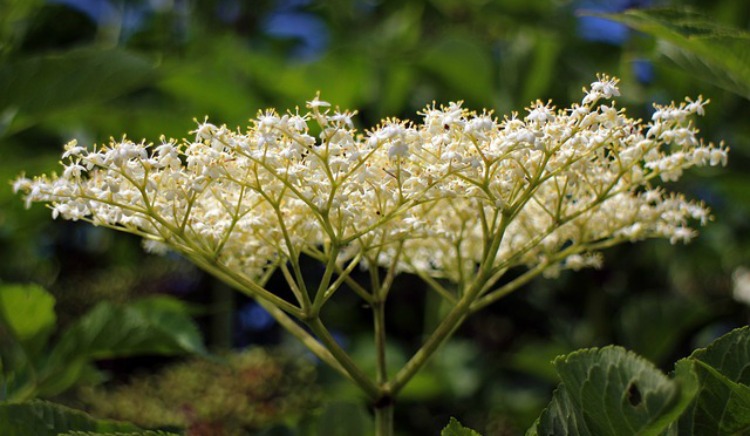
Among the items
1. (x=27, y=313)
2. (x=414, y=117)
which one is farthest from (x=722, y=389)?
(x=414, y=117)

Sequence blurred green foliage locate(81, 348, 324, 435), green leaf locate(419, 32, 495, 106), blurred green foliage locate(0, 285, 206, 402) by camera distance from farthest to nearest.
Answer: green leaf locate(419, 32, 495, 106) → blurred green foliage locate(81, 348, 324, 435) → blurred green foliage locate(0, 285, 206, 402)

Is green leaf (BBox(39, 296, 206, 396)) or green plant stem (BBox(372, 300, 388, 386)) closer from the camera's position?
green plant stem (BBox(372, 300, 388, 386))

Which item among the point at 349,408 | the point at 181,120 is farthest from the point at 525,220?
the point at 181,120

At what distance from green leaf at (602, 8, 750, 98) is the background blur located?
1355mm

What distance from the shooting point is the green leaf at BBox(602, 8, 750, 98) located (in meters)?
1.47

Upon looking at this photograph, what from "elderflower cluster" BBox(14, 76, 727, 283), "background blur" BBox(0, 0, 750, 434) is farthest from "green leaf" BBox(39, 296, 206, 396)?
"background blur" BBox(0, 0, 750, 434)

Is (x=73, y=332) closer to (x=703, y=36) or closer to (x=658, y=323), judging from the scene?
(x=703, y=36)

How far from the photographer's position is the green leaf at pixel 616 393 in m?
1.04

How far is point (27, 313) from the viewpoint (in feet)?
6.59

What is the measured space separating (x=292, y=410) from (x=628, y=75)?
6.41ft

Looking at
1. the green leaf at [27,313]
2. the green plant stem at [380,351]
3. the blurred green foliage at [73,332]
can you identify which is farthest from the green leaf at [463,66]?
the green plant stem at [380,351]

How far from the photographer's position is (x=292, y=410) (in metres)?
2.67

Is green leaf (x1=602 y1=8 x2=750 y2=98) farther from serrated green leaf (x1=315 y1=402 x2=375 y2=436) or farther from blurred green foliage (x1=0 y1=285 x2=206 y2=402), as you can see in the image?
blurred green foliage (x1=0 y1=285 x2=206 y2=402)

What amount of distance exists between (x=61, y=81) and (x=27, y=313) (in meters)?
0.61
